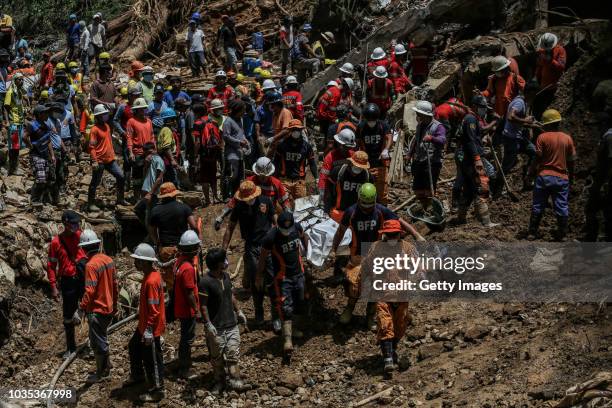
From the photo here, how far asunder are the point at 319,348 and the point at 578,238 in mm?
3969

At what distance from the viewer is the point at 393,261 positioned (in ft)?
33.4

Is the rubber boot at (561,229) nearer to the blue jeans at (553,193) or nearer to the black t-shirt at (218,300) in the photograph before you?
the blue jeans at (553,193)

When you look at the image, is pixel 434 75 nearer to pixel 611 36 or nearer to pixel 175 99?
pixel 611 36

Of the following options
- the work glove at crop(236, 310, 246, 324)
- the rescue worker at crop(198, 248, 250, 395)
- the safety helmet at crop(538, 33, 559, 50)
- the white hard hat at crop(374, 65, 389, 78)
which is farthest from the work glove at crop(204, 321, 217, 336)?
the safety helmet at crop(538, 33, 559, 50)

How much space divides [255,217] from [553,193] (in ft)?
13.1

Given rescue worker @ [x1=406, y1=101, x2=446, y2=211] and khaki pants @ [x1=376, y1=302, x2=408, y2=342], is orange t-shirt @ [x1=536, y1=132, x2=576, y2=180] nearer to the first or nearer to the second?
rescue worker @ [x1=406, y1=101, x2=446, y2=211]

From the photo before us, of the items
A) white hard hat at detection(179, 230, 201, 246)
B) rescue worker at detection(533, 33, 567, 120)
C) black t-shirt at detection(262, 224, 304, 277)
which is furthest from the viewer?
rescue worker at detection(533, 33, 567, 120)

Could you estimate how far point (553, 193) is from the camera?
11859 millimetres

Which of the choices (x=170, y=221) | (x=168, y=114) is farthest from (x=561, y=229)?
(x=168, y=114)

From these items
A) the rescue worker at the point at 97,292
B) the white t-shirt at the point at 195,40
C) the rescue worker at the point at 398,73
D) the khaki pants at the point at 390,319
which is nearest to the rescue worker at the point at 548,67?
the rescue worker at the point at 398,73

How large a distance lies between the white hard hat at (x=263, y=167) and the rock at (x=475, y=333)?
323 centimetres

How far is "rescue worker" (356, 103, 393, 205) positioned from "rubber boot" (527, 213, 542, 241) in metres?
2.17

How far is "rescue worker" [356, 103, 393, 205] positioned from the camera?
41.7 ft

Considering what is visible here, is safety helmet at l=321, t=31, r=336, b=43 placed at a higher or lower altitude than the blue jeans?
higher
